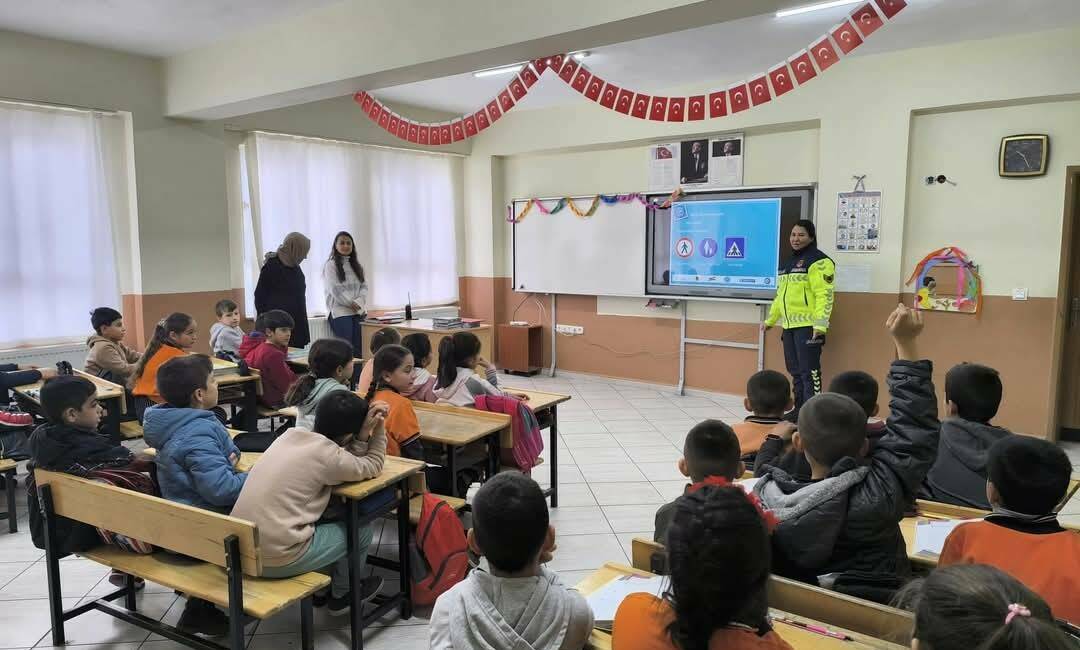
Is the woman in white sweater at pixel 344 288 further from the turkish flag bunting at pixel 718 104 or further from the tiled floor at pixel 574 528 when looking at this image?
the turkish flag bunting at pixel 718 104

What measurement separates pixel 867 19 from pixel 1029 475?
6.45 feet

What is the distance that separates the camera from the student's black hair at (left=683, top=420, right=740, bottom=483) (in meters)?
1.89

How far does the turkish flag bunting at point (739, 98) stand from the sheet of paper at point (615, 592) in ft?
7.73

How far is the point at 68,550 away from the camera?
7.38 feet

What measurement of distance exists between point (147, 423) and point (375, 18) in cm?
280

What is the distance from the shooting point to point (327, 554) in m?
2.16

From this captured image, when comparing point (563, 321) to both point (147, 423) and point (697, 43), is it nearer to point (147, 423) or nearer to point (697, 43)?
point (697, 43)

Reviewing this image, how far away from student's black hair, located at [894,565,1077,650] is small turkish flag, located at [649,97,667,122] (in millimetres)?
2861

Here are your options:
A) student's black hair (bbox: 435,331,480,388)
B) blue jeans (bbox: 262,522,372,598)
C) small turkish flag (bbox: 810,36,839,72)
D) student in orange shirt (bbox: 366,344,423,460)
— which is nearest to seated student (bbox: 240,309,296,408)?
student's black hair (bbox: 435,331,480,388)

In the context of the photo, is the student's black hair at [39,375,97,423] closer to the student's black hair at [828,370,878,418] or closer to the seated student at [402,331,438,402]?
the seated student at [402,331,438,402]

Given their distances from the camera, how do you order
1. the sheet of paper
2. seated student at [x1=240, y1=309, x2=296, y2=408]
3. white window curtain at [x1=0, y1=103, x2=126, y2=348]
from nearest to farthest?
the sheet of paper, seated student at [x1=240, y1=309, x2=296, y2=408], white window curtain at [x1=0, y1=103, x2=126, y2=348]

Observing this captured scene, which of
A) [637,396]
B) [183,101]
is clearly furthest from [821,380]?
[183,101]

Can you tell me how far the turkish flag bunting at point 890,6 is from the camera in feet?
8.42

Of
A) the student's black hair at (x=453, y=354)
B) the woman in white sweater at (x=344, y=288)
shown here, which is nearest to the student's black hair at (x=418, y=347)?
the student's black hair at (x=453, y=354)
